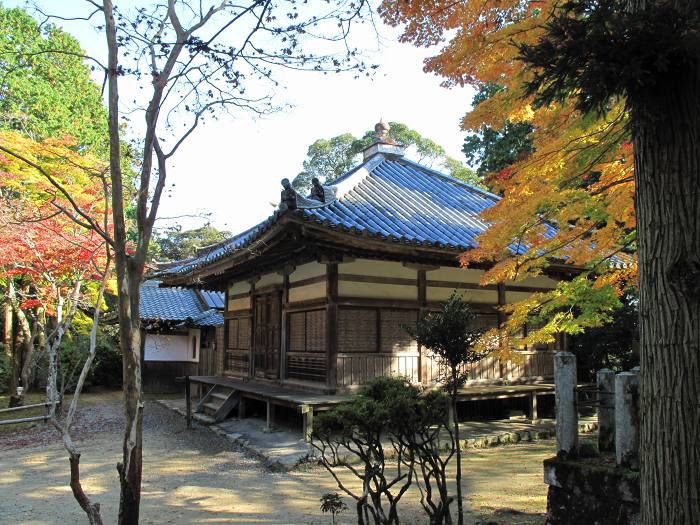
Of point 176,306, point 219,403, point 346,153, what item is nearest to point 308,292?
point 219,403

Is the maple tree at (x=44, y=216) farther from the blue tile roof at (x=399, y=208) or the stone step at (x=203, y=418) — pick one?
the stone step at (x=203, y=418)

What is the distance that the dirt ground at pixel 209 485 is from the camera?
569 cm

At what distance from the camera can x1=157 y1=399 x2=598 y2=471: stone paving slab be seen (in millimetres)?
8072

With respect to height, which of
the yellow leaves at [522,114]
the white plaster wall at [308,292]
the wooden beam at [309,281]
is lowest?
the white plaster wall at [308,292]

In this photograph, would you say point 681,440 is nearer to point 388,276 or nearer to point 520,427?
point 388,276

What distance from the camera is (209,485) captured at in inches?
278

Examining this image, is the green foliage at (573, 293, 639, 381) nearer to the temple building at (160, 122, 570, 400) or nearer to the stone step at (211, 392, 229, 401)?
the temple building at (160, 122, 570, 400)

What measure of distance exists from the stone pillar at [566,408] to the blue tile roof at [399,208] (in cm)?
252

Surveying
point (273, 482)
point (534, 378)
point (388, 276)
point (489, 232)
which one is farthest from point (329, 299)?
point (534, 378)

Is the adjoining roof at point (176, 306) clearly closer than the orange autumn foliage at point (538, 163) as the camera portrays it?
No

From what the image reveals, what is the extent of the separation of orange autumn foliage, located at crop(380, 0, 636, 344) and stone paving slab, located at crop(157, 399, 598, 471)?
133 inches

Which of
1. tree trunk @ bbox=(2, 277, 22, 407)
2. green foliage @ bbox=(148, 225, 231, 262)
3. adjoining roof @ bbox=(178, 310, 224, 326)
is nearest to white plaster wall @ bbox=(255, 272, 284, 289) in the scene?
adjoining roof @ bbox=(178, 310, 224, 326)

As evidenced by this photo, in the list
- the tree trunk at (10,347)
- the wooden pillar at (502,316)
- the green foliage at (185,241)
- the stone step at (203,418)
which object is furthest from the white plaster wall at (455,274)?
the green foliage at (185,241)

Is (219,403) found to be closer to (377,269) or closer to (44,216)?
(377,269)
